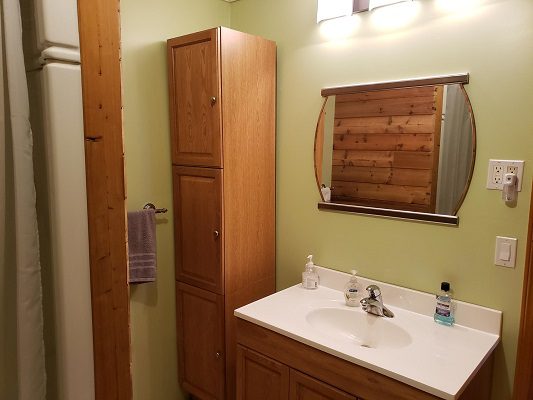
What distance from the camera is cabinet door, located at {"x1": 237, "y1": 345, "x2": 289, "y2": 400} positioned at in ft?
5.20

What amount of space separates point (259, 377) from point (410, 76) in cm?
142

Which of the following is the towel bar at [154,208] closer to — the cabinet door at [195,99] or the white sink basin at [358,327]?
the cabinet door at [195,99]

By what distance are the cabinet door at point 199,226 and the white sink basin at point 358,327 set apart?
0.52 meters

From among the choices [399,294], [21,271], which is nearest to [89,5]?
[21,271]

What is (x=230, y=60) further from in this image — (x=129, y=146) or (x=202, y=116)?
(x=129, y=146)

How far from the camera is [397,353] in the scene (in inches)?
53.9

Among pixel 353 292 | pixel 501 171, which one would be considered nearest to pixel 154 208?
pixel 353 292

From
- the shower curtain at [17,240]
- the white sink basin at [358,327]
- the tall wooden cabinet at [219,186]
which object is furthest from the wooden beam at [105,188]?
the tall wooden cabinet at [219,186]

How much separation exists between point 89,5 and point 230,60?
1.23 metres

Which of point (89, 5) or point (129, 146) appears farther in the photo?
point (129, 146)

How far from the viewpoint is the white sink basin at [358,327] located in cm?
161

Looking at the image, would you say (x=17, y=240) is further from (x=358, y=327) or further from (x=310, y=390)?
(x=358, y=327)

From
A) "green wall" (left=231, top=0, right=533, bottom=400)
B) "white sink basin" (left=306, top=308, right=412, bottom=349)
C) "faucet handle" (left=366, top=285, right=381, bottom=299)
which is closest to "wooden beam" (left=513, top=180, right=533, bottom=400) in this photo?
"green wall" (left=231, top=0, right=533, bottom=400)

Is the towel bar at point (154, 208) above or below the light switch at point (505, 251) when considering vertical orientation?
above
